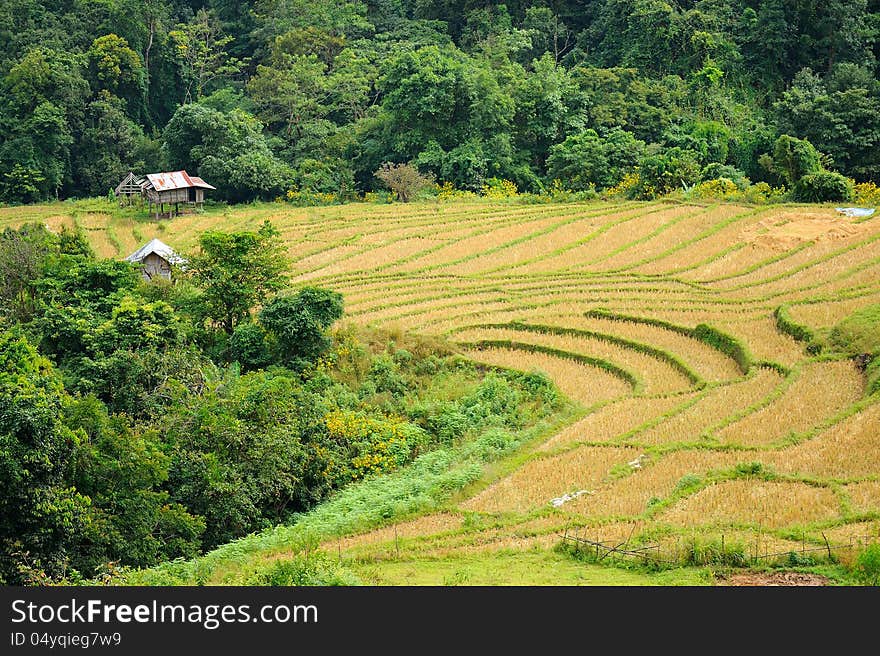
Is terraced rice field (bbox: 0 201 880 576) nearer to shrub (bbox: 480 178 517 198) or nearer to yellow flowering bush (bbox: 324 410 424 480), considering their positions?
yellow flowering bush (bbox: 324 410 424 480)

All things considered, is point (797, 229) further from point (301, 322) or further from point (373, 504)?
point (373, 504)

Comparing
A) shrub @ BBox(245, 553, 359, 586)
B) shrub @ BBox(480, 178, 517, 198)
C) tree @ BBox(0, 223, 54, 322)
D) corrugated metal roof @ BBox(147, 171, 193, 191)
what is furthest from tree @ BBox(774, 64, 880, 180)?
shrub @ BBox(245, 553, 359, 586)

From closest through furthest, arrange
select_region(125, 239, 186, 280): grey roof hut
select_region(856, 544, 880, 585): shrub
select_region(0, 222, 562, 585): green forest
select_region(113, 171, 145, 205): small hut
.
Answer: select_region(856, 544, 880, 585): shrub < select_region(0, 222, 562, 585): green forest < select_region(125, 239, 186, 280): grey roof hut < select_region(113, 171, 145, 205): small hut

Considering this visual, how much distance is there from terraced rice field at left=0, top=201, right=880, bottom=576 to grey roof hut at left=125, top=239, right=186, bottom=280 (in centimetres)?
418

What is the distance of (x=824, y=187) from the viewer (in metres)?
37.2

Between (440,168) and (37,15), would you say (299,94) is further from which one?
(37,15)

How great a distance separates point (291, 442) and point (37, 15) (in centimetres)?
4230

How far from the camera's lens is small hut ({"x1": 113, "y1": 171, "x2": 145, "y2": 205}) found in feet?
144

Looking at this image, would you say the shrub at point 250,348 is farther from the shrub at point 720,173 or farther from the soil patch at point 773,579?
the shrub at point 720,173

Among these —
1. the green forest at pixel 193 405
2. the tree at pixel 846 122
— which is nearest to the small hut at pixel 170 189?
the green forest at pixel 193 405

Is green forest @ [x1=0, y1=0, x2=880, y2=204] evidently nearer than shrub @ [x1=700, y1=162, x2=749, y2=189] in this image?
No

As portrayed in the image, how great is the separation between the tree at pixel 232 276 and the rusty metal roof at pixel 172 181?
15.4 m

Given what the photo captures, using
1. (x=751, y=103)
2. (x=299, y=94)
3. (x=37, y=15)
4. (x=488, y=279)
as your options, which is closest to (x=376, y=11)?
(x=299, y=94)

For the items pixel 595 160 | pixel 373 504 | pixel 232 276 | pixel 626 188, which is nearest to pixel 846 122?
pixel 626 188
